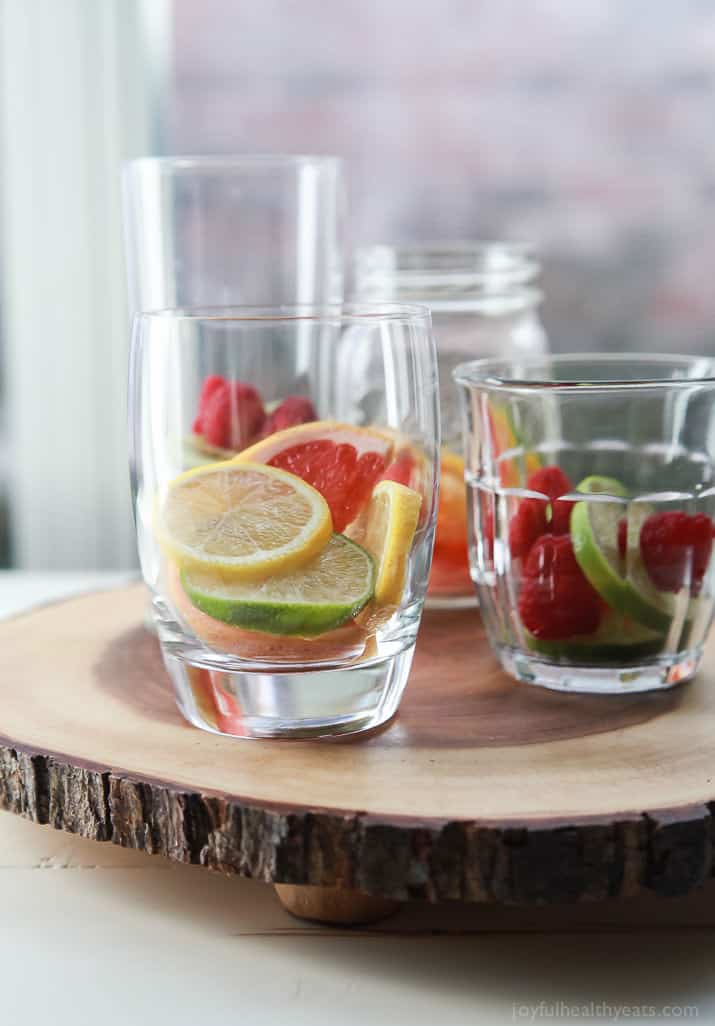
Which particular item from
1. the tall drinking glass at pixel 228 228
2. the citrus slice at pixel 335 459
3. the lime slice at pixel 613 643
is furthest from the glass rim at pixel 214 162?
the lime slice at pixel 613 643

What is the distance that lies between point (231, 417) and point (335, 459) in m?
0.16

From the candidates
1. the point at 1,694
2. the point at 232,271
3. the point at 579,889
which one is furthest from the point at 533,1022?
the point at 232,271

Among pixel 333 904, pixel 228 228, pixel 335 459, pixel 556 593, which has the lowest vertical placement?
pixel 333 904

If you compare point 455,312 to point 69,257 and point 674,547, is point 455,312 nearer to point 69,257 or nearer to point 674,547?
point 674,547

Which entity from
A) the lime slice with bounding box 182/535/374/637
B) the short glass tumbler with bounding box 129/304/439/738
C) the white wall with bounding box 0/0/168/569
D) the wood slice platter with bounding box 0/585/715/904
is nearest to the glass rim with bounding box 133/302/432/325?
the short glass tumbler with bounding box 129/304/439/738

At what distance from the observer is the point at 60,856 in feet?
2.65

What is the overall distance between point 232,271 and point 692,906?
0.56 metres

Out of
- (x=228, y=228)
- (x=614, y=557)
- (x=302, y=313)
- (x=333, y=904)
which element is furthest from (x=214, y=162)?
(x=333, y=904)

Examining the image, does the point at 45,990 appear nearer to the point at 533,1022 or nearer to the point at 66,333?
the point at 533,1022

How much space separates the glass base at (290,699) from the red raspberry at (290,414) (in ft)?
0.60

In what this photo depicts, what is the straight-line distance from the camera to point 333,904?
0.71 meters

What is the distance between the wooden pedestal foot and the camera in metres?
0.71

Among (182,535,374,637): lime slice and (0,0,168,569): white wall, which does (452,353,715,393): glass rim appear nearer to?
(182,535,374,637): lime slice

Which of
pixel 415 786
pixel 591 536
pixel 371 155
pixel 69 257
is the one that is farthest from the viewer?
pixel 371 155
